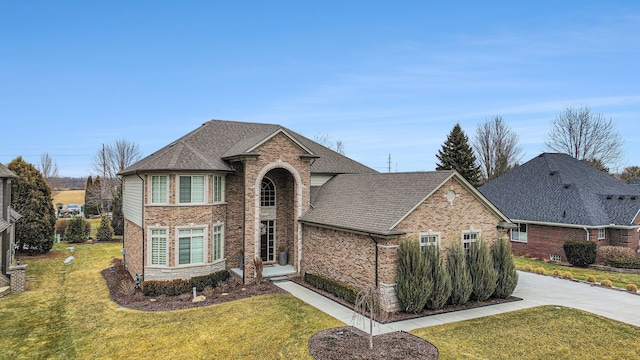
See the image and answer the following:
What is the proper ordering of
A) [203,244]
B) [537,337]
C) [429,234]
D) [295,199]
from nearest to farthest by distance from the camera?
1. [537,337]
2. [429,234]
3. [203,244]
4. [295,199]

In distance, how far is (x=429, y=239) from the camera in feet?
46.8

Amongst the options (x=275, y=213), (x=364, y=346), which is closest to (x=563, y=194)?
(x=275, y=213)

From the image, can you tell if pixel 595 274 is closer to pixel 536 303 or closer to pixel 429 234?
pixel 536 303

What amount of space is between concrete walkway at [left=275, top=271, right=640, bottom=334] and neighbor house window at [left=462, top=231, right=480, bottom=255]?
2.38 meters

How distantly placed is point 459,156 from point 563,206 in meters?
14.9

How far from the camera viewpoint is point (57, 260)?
24312 millimetres

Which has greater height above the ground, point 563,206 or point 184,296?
point 563,206

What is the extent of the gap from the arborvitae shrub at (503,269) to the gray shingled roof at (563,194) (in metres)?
12.2

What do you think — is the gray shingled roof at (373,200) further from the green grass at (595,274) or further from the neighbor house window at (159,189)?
the green grass at (595,274)

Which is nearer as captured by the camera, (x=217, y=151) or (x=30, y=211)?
(x=217, y=151)

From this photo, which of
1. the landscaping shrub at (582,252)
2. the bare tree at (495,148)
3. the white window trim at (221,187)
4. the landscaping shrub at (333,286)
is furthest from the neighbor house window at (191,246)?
the bare tree at (495,148)

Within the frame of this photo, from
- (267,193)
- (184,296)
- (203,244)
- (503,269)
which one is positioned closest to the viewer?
(503,269)

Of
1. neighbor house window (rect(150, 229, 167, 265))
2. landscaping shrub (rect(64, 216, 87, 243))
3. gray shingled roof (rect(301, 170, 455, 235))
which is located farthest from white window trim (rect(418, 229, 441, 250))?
landscaping shrub (rect(64, 216, 87, 243))

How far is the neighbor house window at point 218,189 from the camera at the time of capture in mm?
17375
